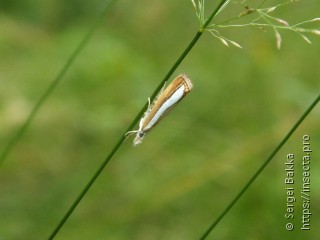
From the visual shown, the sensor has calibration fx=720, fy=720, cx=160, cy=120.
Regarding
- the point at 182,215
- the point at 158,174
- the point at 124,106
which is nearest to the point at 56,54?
the point at 124,106

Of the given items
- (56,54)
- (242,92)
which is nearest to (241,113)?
(242,92)

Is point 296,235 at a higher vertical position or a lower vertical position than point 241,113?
lower

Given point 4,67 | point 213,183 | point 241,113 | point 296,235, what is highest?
point 4,67

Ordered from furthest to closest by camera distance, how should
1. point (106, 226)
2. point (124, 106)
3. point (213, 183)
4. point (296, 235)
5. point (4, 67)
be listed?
point (4, 67) → point (124, 106) → point (213, 183) → point (106, 226) → point (296, 235)

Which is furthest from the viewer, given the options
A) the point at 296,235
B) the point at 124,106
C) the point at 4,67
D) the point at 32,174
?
the point at 4,67

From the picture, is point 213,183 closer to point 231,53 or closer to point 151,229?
point 151,229

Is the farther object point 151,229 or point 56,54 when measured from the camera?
point 56,54
